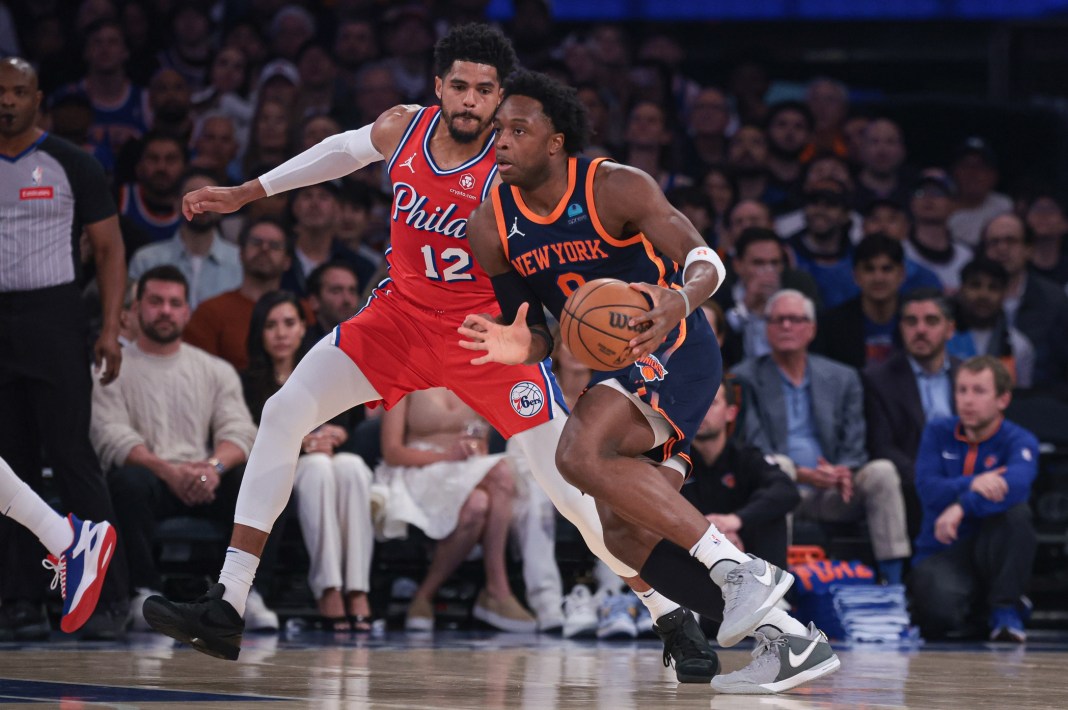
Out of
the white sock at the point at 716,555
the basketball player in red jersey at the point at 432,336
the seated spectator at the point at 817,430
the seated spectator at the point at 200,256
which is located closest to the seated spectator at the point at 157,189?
the seated spectator at the point at 200,256

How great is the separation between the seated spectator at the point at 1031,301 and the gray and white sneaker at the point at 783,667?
4729 mm

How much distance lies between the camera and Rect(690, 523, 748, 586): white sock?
4.08 m

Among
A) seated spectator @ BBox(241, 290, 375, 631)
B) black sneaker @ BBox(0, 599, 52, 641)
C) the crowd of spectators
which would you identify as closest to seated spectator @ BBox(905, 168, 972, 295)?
the crowd of spectators

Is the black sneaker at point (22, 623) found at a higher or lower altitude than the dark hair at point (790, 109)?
lower

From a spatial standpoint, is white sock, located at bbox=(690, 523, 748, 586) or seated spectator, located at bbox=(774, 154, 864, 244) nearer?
white sock, located at bbox=(690, 523, 748, 586)

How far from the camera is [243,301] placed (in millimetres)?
7492

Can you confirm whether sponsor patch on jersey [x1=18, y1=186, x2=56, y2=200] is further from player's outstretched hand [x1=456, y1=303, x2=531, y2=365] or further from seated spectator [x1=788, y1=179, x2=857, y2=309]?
seated spectator [x1=788, y1=179, x2=857, y2=309]

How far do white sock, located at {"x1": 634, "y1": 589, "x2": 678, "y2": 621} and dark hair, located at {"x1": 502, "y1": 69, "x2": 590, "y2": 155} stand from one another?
1381 millimetres

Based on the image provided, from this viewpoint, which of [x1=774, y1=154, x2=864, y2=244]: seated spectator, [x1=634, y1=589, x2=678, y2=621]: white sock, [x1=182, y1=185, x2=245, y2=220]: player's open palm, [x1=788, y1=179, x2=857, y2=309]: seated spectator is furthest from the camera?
[x1=774, y1=154, x2=864, y2=244]: seated spectator

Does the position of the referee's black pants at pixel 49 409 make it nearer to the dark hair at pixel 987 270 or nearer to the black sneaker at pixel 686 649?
the black sneaker at pixel 686 649

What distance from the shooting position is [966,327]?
823 centimetres

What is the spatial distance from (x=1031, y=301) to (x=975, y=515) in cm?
203

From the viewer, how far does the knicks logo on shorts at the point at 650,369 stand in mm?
4238

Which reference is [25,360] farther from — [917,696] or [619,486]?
[917,696]
